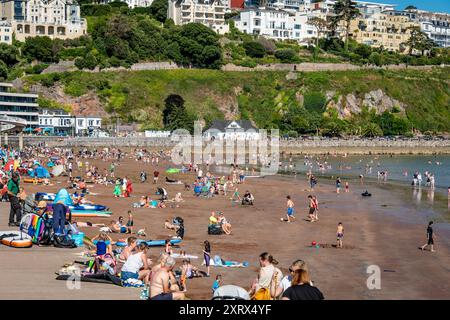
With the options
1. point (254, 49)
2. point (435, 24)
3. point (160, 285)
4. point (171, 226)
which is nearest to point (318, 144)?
point (254, 49)

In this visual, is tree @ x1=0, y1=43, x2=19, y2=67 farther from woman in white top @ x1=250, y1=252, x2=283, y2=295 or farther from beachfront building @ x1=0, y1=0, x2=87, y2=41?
woman in white top @ x1=250, y1=252, x2=283, y2=295

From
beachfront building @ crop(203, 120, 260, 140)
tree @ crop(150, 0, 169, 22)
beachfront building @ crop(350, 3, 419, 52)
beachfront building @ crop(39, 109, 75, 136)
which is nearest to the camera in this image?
beachfront building @ crop(39, 109, 75, 136)

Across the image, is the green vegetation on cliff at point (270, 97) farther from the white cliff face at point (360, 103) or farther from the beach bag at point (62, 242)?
the beach bag at point (62, 242)

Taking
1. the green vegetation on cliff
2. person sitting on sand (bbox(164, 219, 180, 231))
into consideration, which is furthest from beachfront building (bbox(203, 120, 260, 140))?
person sitting on sand (bbox(164, 219, 180, 231))

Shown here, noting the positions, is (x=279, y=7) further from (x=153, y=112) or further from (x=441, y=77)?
(x=153, y=112)

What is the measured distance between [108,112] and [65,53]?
1370 centimetres

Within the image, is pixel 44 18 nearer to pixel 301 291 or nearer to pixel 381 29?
pixel 381 29

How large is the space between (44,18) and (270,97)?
1485 inches

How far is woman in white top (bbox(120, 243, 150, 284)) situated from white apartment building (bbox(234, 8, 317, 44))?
11722 cm

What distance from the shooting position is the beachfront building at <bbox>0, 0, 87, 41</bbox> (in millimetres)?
103500

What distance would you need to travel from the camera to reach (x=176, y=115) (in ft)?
289

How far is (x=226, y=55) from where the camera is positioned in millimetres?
111375
